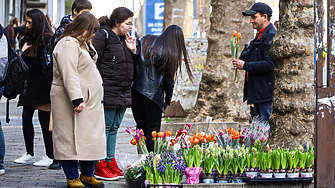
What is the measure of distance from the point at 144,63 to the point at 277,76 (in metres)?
1.49

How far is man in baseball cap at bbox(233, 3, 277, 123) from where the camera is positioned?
5.66 m

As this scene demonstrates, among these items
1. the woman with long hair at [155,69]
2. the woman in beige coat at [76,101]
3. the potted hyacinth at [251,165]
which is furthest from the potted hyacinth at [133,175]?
the potted hyacinth at [251,165]

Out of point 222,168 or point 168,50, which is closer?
point 222,168

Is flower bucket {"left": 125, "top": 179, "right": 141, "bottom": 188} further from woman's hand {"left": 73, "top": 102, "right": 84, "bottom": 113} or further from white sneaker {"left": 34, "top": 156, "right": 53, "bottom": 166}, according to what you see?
white sneaker {"left": 34, "top": 156, "right": 53, "bottom": 166}

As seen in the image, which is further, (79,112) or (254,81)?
(254,81)

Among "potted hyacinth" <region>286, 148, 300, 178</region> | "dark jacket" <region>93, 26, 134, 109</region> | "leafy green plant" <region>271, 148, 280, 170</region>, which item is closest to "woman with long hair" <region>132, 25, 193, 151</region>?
"dark jacket" <region>93, 26, 134, 109</region>

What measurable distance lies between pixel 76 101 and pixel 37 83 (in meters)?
1.68

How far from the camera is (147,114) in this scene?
5637 millimetres

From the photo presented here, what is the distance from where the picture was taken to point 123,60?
545 cm

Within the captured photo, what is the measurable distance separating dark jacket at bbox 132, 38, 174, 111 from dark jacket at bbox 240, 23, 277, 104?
1.00 m

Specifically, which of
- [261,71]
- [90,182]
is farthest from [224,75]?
[90,182]

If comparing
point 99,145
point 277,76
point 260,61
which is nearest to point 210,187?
point 99,145

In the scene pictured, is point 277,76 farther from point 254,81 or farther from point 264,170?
point 264,170

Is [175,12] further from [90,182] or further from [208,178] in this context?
[208,178]
